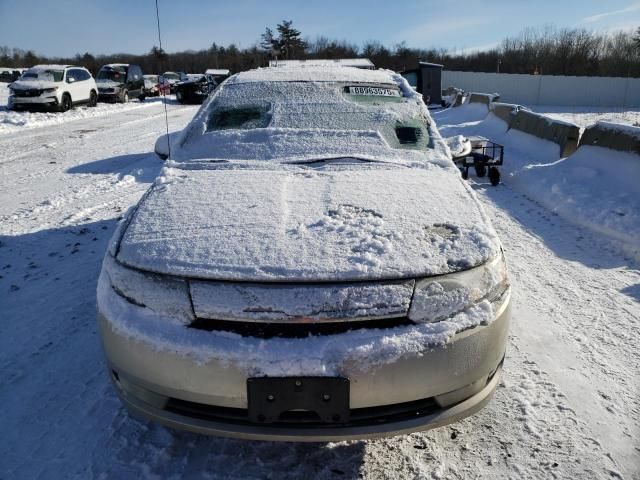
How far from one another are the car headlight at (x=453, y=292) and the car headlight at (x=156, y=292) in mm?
913

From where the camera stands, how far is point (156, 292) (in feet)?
6.29

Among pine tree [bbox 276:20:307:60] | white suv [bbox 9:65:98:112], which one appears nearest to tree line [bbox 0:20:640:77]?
pine tree [bbox 276:20:307:60]

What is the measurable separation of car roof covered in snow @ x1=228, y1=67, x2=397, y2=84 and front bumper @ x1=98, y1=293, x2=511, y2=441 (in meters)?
2.72

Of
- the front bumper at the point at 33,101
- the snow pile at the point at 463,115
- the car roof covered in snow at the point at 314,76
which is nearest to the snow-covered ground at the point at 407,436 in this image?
the car roof covered in snow at the point at 314,76

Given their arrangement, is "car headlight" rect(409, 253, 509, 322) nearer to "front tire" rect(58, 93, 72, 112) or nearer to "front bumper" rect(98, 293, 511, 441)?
"front bumper" rect(98, 293, 511, 441)

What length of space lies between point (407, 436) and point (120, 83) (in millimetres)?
25895

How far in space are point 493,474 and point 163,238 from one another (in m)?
1.83

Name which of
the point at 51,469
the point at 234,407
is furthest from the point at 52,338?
the point at 234,407

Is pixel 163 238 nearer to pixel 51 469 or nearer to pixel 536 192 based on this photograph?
pixel 51 469

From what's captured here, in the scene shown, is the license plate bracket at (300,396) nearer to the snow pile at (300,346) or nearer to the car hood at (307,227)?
the snow pile at (300,346)

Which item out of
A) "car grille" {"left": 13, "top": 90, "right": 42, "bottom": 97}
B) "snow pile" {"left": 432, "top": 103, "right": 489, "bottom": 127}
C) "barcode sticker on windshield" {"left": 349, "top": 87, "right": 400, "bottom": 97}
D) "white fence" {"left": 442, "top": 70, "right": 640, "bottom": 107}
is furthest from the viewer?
"white fence" {"left": 442, "top": 70, "right": 640, "bottom": 107}

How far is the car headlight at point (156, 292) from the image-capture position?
187cm

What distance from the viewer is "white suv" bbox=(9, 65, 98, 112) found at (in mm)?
17531

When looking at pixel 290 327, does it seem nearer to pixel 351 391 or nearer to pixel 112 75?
pixel 351 391
